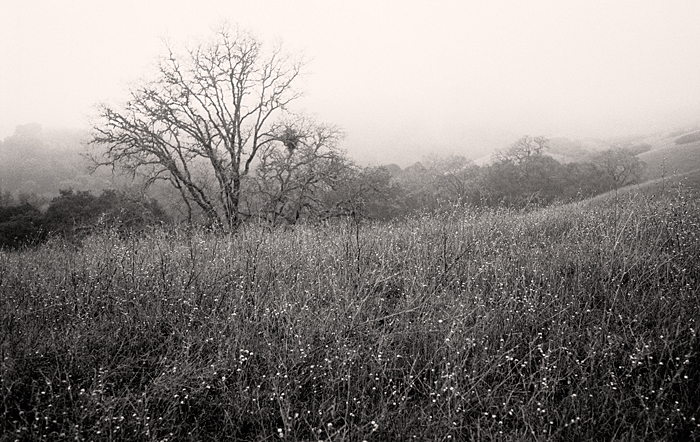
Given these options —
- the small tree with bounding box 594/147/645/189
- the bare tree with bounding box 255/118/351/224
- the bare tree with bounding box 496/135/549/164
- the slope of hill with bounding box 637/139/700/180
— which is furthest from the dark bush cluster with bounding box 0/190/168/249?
the small tree with bounding box 594/147/645/189

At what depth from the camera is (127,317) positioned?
3777mm

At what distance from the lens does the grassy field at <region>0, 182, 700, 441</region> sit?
2.66 metres

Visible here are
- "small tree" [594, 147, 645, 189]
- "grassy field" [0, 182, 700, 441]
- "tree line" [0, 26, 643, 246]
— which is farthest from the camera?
"small tree" [594, 147, 645, 189]

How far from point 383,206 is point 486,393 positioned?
3244 centimetres

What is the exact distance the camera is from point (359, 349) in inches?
136

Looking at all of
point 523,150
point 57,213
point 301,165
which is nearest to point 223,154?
point 301,165

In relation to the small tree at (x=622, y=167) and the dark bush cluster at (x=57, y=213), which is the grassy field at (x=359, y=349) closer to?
the dark bush cluster at (x=57, y=213)

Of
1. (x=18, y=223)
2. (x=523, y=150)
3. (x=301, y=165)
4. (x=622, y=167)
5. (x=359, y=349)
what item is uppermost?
(x=523, y=150)

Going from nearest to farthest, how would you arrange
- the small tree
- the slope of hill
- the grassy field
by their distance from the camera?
the grassy field < the slope of hill < the small tree

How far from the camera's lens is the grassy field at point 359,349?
105 inches

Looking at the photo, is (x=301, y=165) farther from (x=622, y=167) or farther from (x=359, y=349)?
(x=622, y=167)

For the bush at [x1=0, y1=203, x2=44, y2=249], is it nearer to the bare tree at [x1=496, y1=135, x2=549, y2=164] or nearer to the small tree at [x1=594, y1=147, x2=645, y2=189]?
the bare tree at [x1=496, y1=135, x2=549, y2=164]

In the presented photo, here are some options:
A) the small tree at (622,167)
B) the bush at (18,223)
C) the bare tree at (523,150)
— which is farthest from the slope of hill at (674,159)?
the bush at (18,223)

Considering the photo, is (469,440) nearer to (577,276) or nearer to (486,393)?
(486,393)
